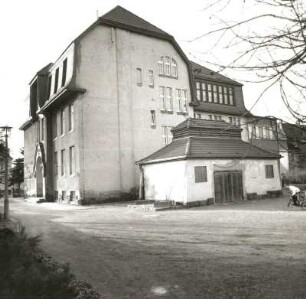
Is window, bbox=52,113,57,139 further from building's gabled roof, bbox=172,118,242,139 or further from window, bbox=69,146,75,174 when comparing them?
building's gabled roof, bbox=172,118,242,139

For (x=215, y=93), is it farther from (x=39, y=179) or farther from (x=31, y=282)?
(x=31, y=282)

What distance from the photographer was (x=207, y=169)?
904 inches

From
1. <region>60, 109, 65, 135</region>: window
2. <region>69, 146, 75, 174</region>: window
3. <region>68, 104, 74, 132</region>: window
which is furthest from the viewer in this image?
<region>60, 109, 65, 135</region>: window

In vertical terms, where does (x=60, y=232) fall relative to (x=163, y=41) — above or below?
below

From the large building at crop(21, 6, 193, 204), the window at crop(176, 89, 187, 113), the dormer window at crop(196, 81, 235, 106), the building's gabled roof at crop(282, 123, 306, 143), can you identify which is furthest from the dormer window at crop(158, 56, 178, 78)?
the building's gabled roof at crop(282, 123, 306, 143)

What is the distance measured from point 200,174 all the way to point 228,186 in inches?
93.7

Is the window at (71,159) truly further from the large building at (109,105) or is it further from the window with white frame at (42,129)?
the window with white frame at (42,129)

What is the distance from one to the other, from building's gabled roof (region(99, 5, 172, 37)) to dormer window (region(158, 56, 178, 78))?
2104 millimetres

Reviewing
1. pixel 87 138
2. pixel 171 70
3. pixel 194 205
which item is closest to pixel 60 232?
pixel 194 205

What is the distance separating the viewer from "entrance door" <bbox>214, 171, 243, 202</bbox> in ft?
76.6

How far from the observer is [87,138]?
1079 inches

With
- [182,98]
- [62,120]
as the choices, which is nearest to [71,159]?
[62,120]

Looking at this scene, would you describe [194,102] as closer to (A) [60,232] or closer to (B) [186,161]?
(B) [186,161]

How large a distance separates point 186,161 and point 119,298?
1637 cm
